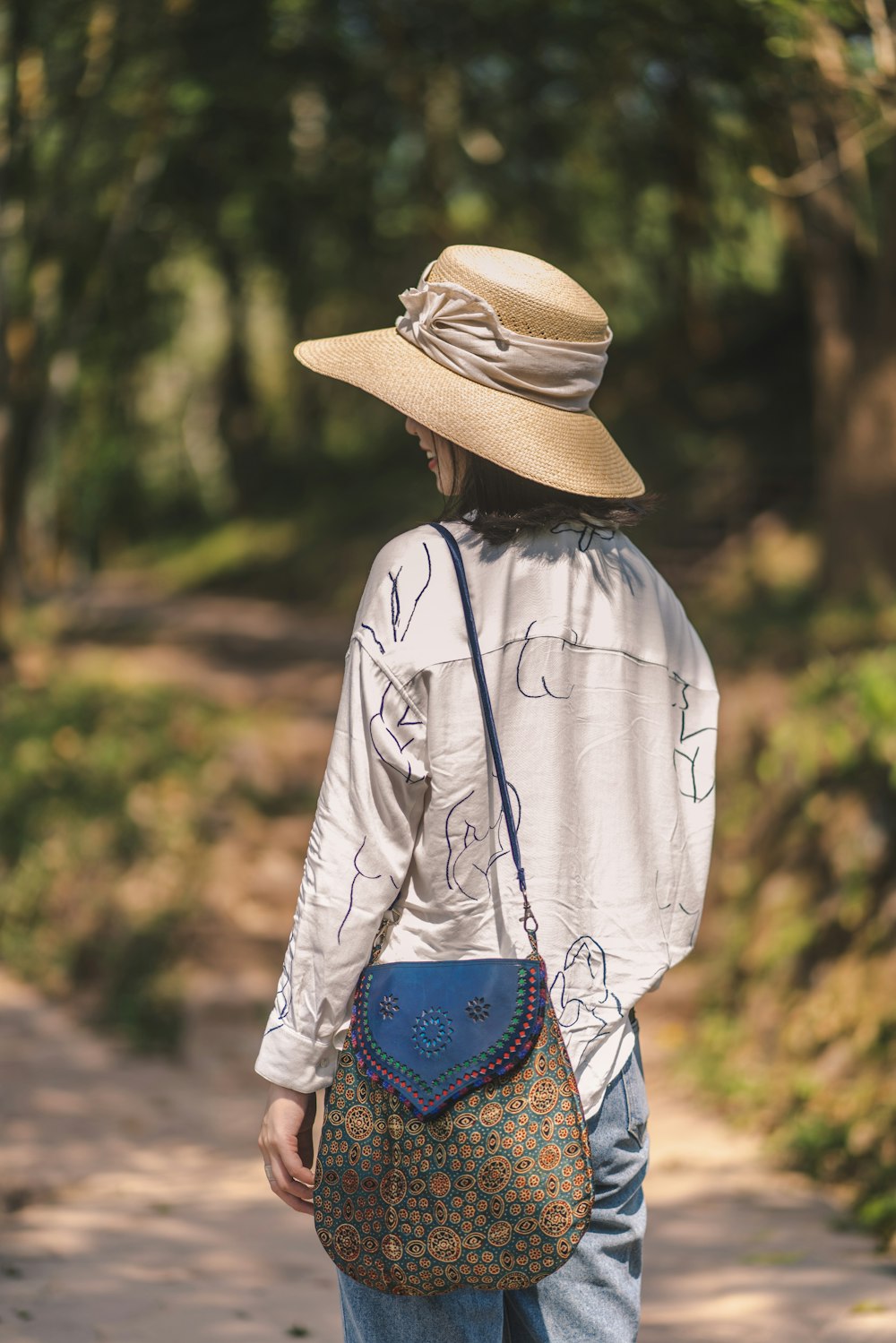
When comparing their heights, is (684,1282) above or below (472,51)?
below

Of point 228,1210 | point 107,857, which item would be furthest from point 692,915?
point 107,857

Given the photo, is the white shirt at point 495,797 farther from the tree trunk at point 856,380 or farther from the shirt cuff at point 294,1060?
the tree trunk at point 856,380

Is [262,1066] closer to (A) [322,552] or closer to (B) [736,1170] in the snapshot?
(B) [736,1170]

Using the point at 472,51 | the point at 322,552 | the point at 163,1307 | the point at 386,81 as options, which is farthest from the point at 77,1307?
the point at 322,552

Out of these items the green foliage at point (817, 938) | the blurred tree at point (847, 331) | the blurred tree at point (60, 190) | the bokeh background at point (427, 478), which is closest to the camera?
the green foliage at point (817, 938)

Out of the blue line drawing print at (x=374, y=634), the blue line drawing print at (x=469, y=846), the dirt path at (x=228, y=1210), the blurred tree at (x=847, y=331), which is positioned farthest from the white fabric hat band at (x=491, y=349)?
the blurred tree at (x=847, y=331)

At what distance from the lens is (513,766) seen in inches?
75.7

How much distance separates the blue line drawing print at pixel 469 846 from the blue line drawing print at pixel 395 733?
68 millimetres

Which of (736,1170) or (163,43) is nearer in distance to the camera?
(736,1170)

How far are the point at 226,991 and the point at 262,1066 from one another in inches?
201

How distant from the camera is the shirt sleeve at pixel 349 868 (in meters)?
1.86

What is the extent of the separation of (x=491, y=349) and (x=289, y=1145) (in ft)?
3.47

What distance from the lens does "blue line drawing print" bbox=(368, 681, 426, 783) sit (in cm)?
187

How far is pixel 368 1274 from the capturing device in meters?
1.83
